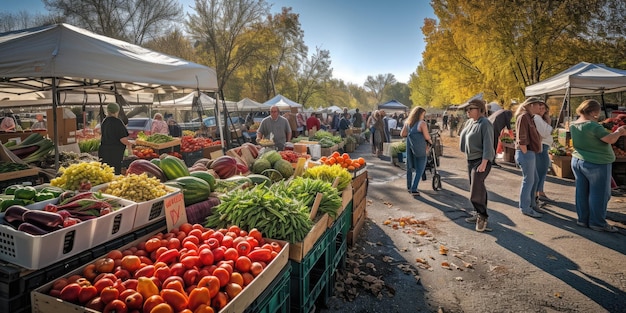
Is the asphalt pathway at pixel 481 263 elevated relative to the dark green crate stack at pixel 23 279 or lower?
lower

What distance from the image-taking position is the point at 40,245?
6.37 ft

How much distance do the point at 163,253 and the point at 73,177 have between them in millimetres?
1768

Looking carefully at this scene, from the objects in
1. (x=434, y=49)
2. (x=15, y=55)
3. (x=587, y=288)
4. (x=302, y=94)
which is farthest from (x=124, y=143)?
(x=302, y=94)

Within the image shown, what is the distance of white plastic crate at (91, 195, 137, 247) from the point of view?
2357 millimetres

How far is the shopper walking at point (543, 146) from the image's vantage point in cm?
664

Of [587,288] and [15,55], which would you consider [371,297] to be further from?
Answer: [15,55]

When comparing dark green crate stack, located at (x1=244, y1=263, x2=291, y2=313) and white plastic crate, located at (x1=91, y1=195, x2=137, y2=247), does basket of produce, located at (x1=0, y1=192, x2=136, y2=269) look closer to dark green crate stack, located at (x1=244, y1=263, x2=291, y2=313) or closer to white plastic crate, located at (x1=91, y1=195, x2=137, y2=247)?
white plastic crate, located at (x1=91, y1=195, x2=137, y2=247)

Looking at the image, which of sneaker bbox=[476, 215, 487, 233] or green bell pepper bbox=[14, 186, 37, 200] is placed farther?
sneaker bbox=[476, 215, 487, 233]

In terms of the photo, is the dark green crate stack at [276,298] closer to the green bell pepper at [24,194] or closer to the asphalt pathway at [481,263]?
the asphalt pathway at [481,263]

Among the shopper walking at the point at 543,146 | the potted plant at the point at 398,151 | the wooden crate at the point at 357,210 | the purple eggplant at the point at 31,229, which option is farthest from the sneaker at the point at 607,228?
the purple eggplant at the point at 31,229

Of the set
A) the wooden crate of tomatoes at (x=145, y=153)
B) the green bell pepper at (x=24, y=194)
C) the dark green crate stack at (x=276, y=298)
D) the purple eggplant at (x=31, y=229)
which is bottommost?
the dark green crate stack at (x=276, y=298)

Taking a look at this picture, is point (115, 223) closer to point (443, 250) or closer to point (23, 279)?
point (23, 279)

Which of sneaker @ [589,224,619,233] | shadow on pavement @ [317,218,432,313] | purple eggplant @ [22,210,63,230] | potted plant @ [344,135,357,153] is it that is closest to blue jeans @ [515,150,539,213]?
sneaker @ [589,224,619,233]

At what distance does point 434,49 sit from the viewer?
2098 cm
